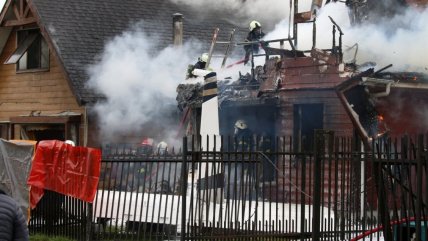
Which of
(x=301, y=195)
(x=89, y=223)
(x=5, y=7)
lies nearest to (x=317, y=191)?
(x=301, y=195)

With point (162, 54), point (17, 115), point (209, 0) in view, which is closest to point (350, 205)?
point (162, 54)

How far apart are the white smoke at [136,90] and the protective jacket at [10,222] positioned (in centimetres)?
1155

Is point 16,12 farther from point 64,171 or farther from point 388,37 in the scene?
point 388,37

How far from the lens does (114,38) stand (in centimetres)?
1777

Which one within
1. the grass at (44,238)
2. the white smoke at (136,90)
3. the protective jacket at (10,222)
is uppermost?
the white smoke at (136,90)

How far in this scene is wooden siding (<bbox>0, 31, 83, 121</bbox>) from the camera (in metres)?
17.1

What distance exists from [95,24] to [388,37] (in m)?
8.57

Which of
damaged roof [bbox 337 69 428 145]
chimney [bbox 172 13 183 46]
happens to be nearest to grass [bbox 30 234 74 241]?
damaged roof [bbox 337 69 428 145]

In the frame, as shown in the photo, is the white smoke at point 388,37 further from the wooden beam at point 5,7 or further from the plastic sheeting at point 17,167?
the wooden beam at point 5,7

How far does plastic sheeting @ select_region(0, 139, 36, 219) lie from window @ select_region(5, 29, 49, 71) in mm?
6755

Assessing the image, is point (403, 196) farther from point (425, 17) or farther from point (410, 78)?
point (425, 17)

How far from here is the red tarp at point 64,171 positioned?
9.45m

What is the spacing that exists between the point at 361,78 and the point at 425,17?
3.14 m

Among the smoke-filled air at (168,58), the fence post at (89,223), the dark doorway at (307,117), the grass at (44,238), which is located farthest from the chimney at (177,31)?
the fence post at (89,223)
